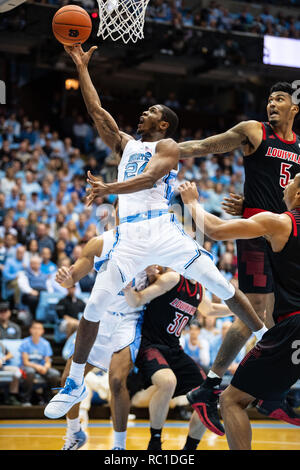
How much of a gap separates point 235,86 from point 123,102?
15.0 feet

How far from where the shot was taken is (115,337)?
7.24 m

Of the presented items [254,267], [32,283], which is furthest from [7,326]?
[254,267]

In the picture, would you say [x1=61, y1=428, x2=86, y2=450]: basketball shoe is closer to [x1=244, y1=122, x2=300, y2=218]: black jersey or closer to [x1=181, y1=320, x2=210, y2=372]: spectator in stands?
[x1=244, y1=122, x2=300, y2=218]: black jersey

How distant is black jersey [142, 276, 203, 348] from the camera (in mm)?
7289

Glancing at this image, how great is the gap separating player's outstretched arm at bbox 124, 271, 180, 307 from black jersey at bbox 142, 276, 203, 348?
10cm

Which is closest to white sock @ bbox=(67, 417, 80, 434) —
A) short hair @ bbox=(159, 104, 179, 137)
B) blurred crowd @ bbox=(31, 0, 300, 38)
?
short hair @ bbox=(159, 104, 179, 137)

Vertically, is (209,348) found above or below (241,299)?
below

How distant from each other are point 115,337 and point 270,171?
2.44m

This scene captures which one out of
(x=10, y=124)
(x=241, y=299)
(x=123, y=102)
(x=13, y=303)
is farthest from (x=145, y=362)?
(x=123, y=102)

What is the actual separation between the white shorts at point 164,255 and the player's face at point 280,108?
1451mm

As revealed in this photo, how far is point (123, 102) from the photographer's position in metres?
21.9

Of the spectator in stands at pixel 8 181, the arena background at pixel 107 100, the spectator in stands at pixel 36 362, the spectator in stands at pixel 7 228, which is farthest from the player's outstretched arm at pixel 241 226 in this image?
the spectator in stands at pixel 8 181

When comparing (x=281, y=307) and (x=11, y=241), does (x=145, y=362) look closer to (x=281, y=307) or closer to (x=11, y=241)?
A: (x=281, y=307)

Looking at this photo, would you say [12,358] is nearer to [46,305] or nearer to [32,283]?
[46,305]
